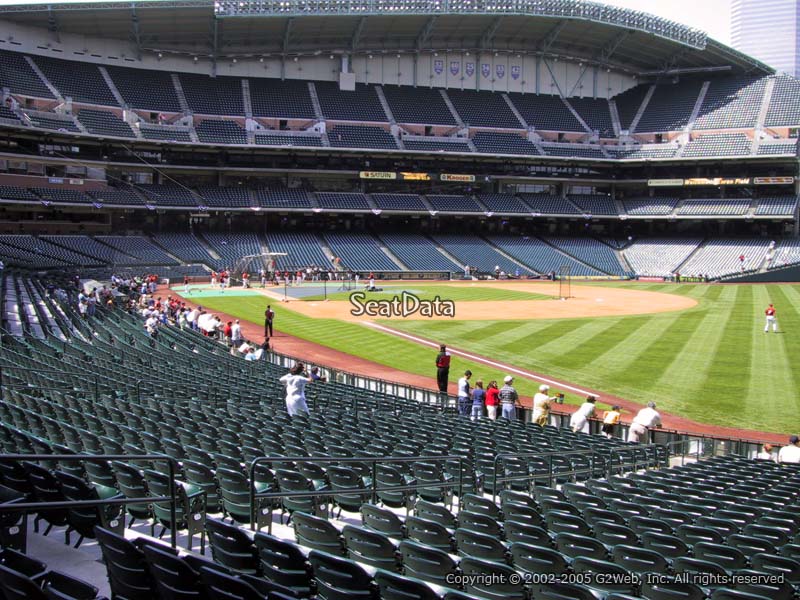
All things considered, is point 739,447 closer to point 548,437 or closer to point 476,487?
point 548,437

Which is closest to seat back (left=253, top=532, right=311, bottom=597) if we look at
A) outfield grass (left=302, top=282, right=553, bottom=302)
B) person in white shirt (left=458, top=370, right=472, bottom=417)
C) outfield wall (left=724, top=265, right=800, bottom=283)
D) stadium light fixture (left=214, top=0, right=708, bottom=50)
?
person in white shirt (left=458, top=370, right=472, bottom=417)

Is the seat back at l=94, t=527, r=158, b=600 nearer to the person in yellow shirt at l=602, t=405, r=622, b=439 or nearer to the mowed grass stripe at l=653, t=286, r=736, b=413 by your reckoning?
the person in yellow shirt at l=602, t=405, r=622, b=439

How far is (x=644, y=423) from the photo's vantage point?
17094mm

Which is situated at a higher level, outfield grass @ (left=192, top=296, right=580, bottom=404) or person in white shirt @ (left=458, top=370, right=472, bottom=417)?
person in white shirt @ (left=458, top=370, right=472, bottom=417)

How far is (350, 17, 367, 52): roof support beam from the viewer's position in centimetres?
7622

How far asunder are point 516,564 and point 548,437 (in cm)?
873

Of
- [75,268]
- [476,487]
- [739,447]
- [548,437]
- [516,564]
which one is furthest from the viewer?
[75,268]

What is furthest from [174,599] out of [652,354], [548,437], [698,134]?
[698,134]

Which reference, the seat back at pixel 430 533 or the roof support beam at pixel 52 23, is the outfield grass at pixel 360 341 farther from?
the roof support beam at pixel 52 23

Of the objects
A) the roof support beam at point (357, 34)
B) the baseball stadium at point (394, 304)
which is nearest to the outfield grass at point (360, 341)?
the baseball stadium at point (394, 304)

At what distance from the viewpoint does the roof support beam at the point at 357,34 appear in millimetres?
76219

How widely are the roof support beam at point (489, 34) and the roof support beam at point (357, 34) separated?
46.8ft

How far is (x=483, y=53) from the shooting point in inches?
3442

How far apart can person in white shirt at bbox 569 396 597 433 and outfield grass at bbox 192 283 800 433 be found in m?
5.74
